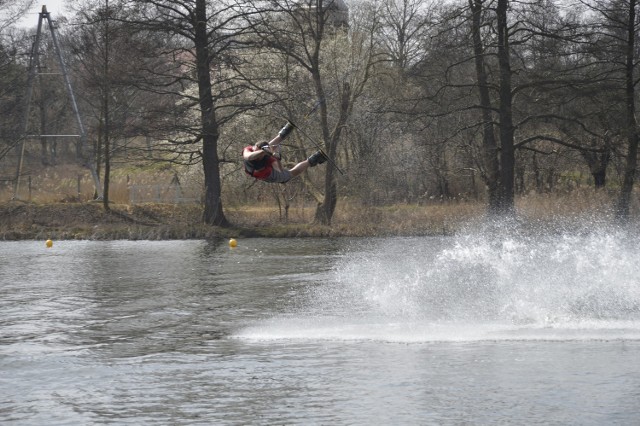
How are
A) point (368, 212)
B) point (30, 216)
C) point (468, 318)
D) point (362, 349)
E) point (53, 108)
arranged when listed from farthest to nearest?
point (53, 108), point (30, 216), point (368, 212), point (468, 318), point (362, 349)

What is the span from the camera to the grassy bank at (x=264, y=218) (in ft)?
107

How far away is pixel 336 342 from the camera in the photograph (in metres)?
14.0

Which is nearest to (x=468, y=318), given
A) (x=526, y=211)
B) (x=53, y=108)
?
(x=526, y=211)

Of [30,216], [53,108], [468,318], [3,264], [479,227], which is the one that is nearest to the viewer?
[468,318]

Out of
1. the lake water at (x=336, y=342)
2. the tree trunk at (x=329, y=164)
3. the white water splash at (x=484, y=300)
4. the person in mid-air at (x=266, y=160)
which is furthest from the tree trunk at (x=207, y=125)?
the person in mid-air at (x=266, y=160)

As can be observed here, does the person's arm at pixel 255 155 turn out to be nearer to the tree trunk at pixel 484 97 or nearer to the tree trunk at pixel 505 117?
the tree trunk at pixel 484 97

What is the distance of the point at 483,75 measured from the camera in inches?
1323

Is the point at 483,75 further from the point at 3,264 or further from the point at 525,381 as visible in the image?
the point at 525,381

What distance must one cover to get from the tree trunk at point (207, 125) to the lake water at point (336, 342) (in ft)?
39.6

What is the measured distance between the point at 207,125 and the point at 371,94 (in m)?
9.79

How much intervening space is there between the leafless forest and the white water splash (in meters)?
8.94

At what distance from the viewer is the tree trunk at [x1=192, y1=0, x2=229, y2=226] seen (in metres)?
35.5

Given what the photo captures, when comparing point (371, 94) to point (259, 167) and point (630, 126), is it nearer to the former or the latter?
point (630, 126)

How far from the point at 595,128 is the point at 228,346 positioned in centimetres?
2235
